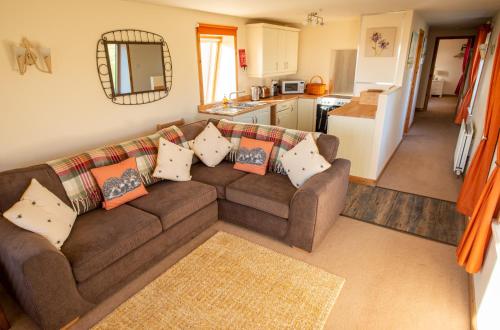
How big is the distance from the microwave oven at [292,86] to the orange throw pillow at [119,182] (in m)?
4.04

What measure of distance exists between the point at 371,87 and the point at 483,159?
2.78 meters

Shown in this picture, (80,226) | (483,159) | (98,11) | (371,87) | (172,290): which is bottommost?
(172,290)

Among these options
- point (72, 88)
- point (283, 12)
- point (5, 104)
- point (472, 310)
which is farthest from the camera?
point (283, 12)

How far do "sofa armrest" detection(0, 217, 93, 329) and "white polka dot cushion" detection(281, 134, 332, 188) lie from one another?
1862mm

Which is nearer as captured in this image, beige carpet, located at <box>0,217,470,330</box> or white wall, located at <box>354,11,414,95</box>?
beige carpet, located at <box>0,217,470,330</box>

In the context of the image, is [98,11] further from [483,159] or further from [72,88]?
[483,159]

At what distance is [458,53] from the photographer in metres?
10.6

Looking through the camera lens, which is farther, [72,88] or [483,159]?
[72,88]

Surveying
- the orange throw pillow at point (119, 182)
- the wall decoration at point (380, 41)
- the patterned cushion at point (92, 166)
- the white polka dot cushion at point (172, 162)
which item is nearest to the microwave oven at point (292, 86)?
the wall decoration at point (380, 41)

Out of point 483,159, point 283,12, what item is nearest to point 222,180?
point 483,159

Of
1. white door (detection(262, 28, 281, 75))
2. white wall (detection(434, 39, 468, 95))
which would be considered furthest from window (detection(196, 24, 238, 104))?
white wall (detection(434, 39, 468, 95))

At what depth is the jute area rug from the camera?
1869mm

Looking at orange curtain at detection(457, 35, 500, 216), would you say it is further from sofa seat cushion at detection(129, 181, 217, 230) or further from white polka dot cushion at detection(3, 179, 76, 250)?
white polka dot cushion at detection(3, 179, 76, 250)

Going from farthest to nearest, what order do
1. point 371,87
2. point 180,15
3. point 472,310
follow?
point 371,87, point 180,15, point 472,310
